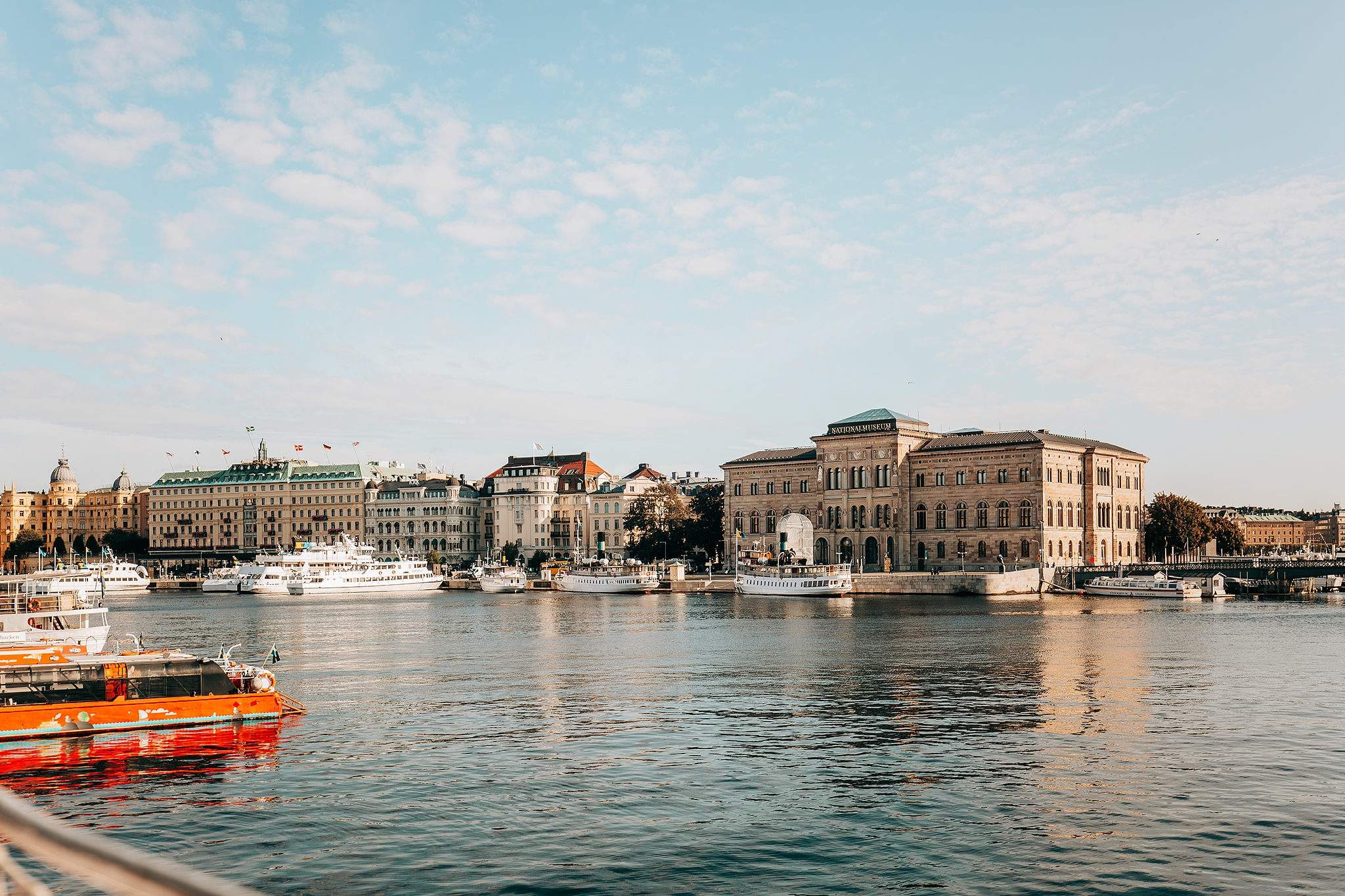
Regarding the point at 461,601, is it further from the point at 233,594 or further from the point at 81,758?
the point at 81,758

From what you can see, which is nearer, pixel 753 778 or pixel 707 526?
pixel 753 778

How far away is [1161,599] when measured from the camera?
12212cm

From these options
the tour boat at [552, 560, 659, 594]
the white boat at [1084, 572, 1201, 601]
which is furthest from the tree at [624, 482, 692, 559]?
the white boat at [1084, 572, 1201, 601]

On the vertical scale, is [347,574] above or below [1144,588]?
above

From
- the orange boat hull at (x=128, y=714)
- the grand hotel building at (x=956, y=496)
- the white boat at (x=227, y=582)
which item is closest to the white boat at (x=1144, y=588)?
the grand hotel building at (x=956, y=496)

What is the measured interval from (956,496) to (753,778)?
127974 mm

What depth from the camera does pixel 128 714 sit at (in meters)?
34.6

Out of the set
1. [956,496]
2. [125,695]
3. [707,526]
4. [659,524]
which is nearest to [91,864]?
[125,695]

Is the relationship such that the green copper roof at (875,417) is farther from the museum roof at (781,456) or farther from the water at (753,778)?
the water at (753,778)

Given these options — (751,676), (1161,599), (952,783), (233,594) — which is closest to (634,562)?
(233,594)

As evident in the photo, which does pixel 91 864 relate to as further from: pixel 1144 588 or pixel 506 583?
pixel 506 583

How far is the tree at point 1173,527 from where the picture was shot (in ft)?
528

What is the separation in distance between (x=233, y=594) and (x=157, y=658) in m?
137

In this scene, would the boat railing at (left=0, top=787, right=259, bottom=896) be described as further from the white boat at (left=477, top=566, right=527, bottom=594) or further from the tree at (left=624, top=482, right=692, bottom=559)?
the tree at (left=624, top=482, right=692, bottom=559)
